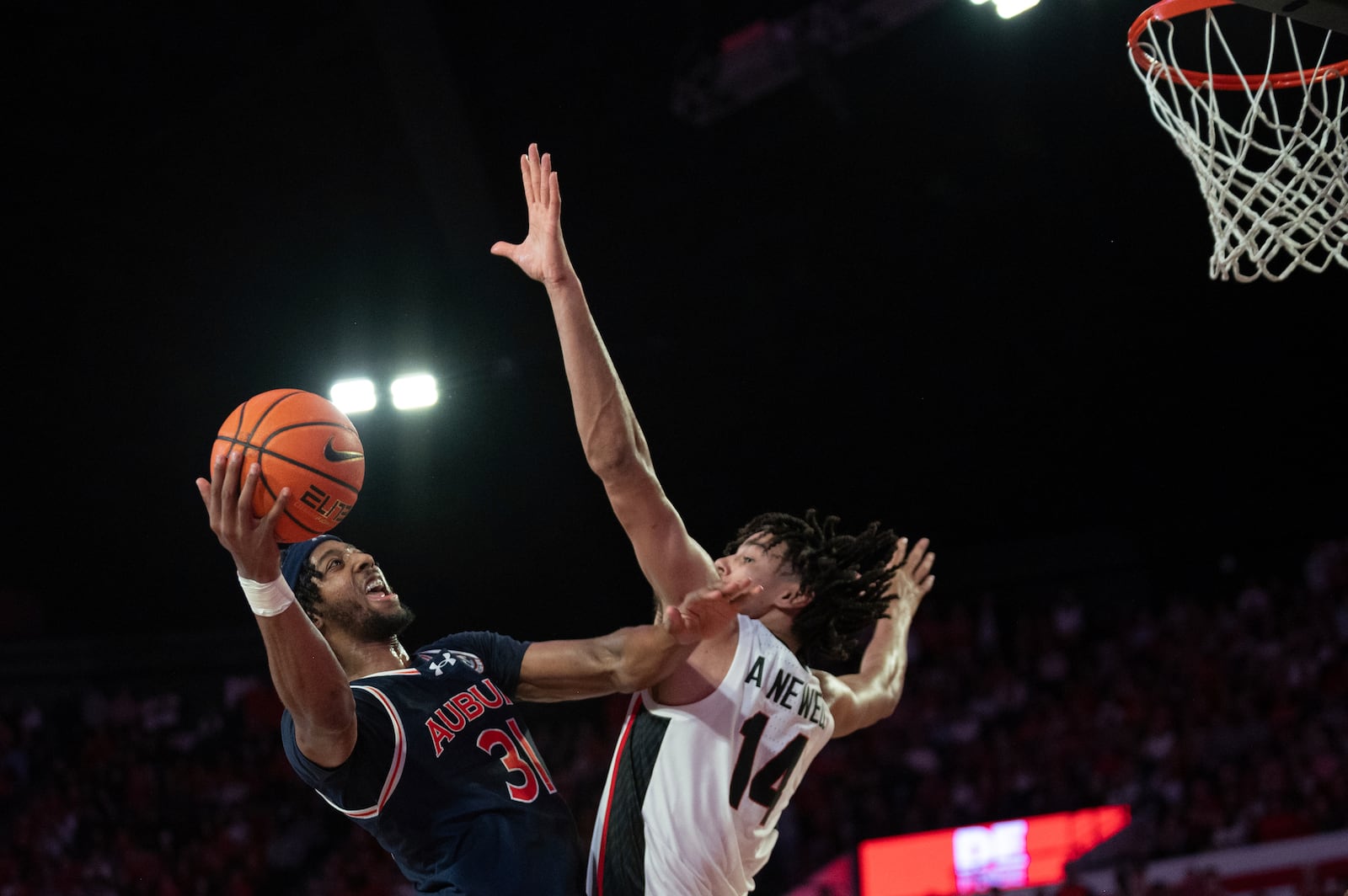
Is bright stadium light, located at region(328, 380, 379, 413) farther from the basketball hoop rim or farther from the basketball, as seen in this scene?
the basketball

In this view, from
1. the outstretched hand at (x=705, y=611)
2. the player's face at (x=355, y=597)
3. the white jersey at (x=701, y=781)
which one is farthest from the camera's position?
the player's face at (x=355, y=597)

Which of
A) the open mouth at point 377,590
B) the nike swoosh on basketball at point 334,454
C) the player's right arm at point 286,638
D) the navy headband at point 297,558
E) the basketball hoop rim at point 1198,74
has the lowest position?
the player's right arm at point 286,638

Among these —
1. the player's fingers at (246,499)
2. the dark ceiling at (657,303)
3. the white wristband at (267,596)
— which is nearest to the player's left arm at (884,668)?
the white wristband at (267,596)

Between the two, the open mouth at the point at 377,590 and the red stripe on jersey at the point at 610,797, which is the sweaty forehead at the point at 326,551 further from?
the red stripe on jersey at the point at 610,797

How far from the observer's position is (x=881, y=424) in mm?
12188

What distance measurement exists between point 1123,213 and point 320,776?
9.83m

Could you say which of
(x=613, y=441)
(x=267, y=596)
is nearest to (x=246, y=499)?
(x=267, y=596)

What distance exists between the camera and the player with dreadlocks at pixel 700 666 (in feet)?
9.73

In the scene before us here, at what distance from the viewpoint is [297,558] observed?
3471mm

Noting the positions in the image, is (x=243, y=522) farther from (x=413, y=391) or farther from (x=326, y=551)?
(x=413, y=391)

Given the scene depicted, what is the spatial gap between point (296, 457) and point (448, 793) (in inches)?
33.4

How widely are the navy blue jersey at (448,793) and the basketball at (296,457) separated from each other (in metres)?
0.44

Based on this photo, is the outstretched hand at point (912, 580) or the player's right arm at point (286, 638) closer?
the player's right arm at point (286, 638)

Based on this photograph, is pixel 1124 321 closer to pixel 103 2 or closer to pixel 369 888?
pixel 369 888
